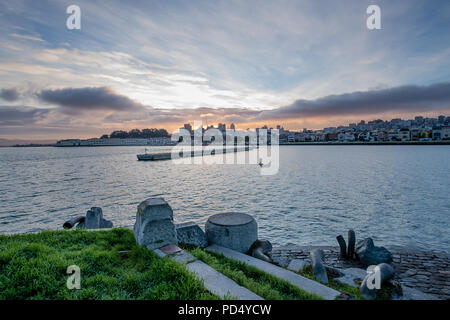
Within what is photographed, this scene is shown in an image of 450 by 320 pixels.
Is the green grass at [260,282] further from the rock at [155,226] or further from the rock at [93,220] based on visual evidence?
the rock at [93,220]

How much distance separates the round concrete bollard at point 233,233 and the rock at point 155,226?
172cm

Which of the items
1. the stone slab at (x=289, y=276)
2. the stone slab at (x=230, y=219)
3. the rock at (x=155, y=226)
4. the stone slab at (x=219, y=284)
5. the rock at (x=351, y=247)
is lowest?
the rock at (x=351, y=247)

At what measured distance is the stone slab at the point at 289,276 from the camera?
4332 mm

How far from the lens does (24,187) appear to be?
27.1 m

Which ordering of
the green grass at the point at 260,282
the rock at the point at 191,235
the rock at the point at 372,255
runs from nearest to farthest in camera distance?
the green grass at the point at 260,282 → the rock at the point at 191,235 → the rock at the point at 372,255

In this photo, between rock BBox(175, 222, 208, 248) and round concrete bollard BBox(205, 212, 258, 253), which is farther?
round concrete bollard BBox(205, 212, 258, 253)

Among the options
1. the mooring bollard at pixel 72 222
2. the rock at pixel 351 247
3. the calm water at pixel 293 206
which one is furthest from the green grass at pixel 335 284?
the mooring bollard at pixel 72 222

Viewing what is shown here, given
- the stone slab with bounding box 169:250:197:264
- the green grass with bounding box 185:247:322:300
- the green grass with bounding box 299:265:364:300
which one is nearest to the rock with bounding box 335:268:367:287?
the green grass with bounding box 299:265:364:300

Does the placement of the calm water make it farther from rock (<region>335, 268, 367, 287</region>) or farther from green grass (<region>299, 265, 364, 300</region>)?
green grass (<region>299, 265, 364, 300</region>)

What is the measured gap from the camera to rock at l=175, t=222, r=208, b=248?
6.32 meters

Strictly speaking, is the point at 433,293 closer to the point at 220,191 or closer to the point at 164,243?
the point at 164,243

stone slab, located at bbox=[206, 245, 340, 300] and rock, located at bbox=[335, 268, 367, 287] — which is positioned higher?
stone slab, located at bbox=[206, 245, 340, 300]

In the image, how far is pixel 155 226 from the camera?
A: 5.37 meters

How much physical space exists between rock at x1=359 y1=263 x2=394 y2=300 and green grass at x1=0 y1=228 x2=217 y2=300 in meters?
3.58
